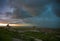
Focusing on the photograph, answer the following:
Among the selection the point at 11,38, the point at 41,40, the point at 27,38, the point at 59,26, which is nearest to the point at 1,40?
the point at 11,38

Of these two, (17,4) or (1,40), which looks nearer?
(1,40)

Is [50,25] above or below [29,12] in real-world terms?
below

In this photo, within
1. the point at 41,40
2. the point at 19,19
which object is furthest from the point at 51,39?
the point at 19,19

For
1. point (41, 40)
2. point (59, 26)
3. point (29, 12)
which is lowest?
point (41, 40)

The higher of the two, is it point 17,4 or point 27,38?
point 17,4

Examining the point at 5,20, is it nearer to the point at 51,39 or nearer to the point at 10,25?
the point at 10,25

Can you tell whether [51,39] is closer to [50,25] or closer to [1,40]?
[50,25]

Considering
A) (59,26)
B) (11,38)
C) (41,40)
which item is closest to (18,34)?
(11,38)
